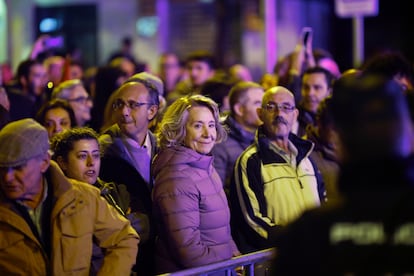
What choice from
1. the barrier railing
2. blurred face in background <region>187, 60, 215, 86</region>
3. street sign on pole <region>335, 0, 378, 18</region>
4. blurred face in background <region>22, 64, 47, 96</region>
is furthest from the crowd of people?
street sign on pole <region>335, 0, 378, 18</region>

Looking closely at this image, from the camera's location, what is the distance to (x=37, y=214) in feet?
16.0

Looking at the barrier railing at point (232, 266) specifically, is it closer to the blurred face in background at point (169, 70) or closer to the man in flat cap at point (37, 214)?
the man in flat cap at point (37, 214)

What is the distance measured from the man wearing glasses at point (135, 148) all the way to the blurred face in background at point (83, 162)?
39 centimetres

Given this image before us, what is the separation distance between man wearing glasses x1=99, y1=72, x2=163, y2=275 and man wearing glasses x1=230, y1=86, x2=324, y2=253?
72cm

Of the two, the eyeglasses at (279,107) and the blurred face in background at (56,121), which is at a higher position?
the eyeglasses at (279,107)

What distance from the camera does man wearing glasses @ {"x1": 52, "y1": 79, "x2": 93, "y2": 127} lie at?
8.65 meters

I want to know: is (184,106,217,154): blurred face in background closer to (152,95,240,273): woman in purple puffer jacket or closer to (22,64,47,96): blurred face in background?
(152,95,240,273): woman in purple puffer jacket

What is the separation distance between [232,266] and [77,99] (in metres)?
3.82

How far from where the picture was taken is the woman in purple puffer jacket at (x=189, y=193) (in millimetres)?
5922

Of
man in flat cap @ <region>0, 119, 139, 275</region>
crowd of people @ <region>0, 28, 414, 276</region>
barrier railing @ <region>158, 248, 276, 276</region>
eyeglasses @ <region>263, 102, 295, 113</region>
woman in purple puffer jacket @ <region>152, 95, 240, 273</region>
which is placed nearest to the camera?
crowd of people @ <region>0, 28, 414, 276</region>

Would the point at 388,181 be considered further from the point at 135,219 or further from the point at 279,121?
the point at 279,121

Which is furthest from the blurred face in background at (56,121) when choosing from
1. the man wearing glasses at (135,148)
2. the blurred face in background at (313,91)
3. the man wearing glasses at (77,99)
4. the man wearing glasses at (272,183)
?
the blurred face in background at (313,91)

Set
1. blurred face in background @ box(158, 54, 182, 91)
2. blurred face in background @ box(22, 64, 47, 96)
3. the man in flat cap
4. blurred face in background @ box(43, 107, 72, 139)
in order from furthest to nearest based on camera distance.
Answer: blurred face in background @ box(158, 54, 182, 91) → blurred face in background @ box(22, 64, 47, 96) → blurred face in background @ box(43, 107, 72, 139) → the man in flat cap

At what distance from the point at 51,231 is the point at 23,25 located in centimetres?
1467
